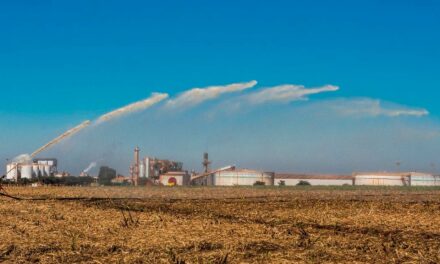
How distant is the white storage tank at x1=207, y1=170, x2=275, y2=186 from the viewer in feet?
512

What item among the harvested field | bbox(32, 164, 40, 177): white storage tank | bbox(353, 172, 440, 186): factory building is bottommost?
the harvested field

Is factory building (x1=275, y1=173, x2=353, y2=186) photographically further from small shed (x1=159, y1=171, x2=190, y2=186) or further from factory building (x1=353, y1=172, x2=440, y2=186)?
small shed (x1=159, y1=171, x2=190, y2=186)

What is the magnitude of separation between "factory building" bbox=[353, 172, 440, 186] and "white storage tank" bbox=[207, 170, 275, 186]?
27.6 metres

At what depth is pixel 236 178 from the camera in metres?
158

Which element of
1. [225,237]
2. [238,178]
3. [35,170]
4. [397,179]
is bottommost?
[225,237]

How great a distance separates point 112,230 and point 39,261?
5.01 m

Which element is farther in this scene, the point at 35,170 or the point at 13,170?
the point at 35,170

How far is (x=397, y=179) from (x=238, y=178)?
1833 inches

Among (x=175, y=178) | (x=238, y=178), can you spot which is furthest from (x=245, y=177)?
(x=175, y=178)

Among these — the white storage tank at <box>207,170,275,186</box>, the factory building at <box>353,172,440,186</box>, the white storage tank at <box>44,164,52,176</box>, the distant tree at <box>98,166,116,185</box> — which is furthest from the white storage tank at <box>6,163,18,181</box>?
the factory building at <box>353,172,440,186</box>

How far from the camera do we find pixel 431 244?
12.7m

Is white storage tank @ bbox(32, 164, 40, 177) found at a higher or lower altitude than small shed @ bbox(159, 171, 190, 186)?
higher

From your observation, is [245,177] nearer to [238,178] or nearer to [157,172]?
[238,178]

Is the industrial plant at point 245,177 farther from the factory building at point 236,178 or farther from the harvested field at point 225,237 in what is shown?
the harvested field at point 225,237
